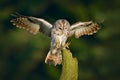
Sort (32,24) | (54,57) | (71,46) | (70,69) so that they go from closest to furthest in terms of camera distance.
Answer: (70,69)
(54,57)
(32,24)
(71,46)

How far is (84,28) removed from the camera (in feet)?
14.6

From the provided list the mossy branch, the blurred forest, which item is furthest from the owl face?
the blurred forest

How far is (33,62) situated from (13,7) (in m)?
1.53

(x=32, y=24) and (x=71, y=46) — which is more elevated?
(x=71, y=46)

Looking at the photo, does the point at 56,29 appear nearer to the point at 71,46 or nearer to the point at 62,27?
the point at 62,27

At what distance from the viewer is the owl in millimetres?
4102

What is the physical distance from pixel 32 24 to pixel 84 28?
34 cm

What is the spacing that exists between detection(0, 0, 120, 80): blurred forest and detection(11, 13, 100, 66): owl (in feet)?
25.0

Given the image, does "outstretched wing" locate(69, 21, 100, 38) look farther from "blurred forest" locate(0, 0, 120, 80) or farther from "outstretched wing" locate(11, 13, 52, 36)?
"blurred forest" locate(0, 0, 120, 80)

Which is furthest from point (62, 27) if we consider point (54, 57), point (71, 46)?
point (71, 46)

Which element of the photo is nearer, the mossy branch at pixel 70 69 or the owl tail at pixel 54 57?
the mossy branch at pixel 70 69

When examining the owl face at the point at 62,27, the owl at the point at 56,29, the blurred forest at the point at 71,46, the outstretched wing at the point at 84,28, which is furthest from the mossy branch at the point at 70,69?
the blurred forest at the point at 71,46

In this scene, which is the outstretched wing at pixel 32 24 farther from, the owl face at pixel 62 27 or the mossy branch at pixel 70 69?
the mossy branch at pixel 70 69

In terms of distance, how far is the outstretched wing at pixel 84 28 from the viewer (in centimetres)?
432
